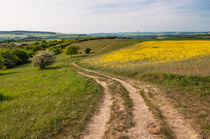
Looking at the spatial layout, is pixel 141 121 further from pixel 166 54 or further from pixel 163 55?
pixel 166 54

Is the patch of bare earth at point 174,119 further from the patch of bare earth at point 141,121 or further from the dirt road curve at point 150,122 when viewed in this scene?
the patch of bare earth at point 141,121

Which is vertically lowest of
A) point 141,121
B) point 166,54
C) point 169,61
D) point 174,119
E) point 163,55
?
point 141,121

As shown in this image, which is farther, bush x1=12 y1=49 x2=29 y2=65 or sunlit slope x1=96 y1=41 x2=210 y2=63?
bush x1=12 y1=49 x2=29 y2=65

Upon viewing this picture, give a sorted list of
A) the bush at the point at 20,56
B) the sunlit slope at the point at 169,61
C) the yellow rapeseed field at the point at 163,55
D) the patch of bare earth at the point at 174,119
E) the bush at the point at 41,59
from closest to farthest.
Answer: the patch of bare earth at the point at 174,119
the sunlit slope at the point at 169,61
the yellow rapeseed field at the point at 163,55
the bush at the point at 41,59
the bush at the point at 20,56

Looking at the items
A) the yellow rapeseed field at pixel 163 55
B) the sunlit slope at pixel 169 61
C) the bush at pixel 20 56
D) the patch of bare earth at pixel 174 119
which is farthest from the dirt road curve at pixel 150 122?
the bush at pixel 20 56

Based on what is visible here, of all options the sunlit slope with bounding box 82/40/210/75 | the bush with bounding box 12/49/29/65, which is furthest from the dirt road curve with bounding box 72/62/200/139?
the bush with bounding box 12/49/29/65

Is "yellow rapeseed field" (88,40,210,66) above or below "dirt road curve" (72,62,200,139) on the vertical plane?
above

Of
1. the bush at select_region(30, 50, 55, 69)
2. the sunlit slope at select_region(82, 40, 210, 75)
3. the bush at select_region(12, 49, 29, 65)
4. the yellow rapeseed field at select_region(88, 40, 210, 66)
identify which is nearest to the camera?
the sunlit slope at select_region(82, 40, 210, 75)

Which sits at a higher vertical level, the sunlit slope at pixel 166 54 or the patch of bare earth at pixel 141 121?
the sunlit slope at pixel 166 54

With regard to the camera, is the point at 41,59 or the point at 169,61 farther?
the point at 41,59

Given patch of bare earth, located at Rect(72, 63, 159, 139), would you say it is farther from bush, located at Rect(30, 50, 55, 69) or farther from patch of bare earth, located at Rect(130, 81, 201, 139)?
bush, located at Rect(30, 50, 55, 69)

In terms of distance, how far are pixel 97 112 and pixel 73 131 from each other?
2.28 meters

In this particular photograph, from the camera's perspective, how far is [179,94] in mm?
11070

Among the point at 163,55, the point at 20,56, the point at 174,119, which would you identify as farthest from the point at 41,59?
the point at 20,56
